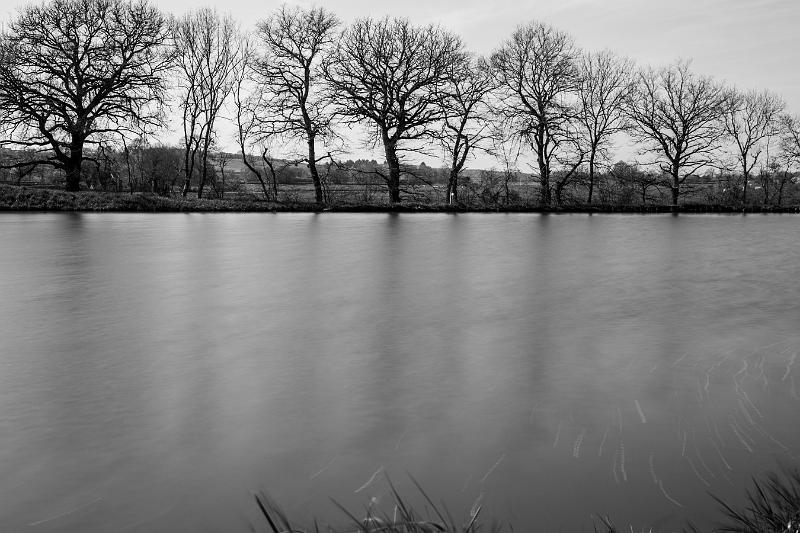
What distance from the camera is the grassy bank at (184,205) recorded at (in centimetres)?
2181

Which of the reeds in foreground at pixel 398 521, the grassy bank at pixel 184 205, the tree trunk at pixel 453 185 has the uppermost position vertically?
the tree trunk at pixel 453 185

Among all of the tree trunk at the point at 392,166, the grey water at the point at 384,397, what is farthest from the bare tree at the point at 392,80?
the grey water at the point at 384,397

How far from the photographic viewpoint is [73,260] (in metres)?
9.14

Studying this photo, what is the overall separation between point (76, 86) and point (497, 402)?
25.5m

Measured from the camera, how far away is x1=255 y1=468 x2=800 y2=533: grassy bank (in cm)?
185

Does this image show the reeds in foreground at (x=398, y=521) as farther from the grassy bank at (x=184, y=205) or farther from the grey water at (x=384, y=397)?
the grassy bank at (x=184, y=205)

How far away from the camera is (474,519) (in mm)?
1990

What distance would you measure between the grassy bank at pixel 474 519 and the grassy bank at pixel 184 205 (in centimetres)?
2279

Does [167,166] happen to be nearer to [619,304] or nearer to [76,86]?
[76,86]

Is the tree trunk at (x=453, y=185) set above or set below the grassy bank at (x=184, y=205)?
above

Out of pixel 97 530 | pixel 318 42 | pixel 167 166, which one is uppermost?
pixel 318 42

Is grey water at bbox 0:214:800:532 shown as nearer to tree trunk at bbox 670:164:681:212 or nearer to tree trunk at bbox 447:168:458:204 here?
tree trunk at bbox 447:168:458:204

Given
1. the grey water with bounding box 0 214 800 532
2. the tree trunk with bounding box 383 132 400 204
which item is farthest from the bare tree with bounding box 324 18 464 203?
the grey water with bounding box 0 214 800 532

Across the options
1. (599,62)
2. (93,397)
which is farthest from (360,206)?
(93,397)
